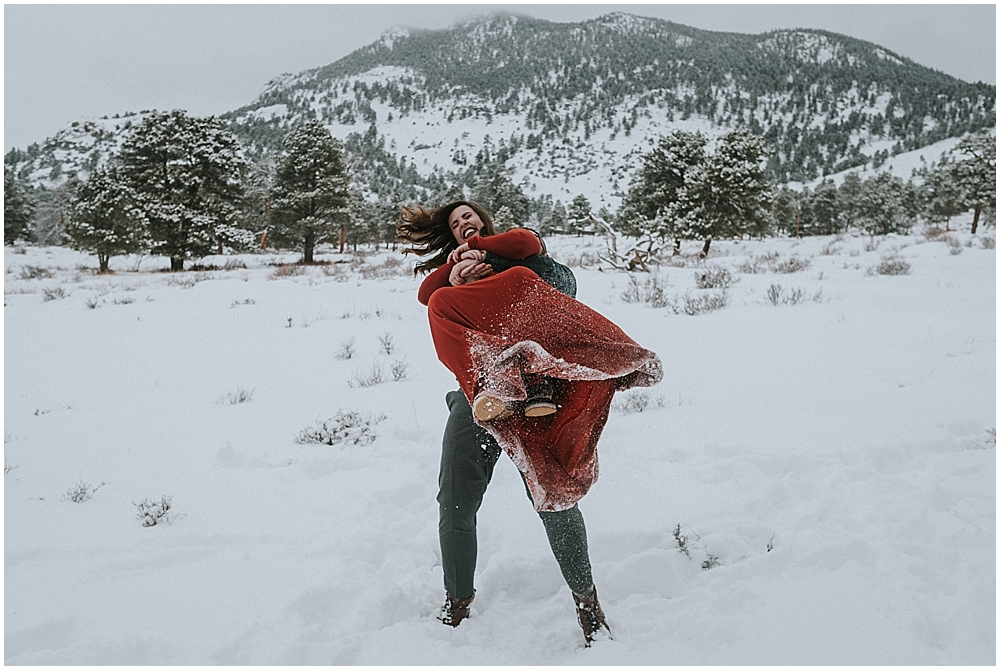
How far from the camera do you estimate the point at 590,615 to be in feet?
7.16

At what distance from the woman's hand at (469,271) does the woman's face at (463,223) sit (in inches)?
14.4

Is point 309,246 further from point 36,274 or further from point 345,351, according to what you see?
point 345,351

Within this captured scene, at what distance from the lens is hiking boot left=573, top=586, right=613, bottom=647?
7.13 ft

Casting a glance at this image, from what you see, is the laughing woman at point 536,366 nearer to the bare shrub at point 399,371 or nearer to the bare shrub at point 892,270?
the bare shrub at point 399,371

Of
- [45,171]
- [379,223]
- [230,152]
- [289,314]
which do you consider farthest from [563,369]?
[45,171]

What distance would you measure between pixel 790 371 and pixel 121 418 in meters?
6.27

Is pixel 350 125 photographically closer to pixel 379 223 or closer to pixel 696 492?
pixel 379 223

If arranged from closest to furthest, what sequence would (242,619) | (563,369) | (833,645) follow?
(563,369), (833,645), (242,619)

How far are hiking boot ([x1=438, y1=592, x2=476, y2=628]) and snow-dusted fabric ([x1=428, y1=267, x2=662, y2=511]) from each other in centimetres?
73

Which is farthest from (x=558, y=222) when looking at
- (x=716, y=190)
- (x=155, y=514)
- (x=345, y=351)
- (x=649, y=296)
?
(x=155, y=514)

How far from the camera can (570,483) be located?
78.6 inches

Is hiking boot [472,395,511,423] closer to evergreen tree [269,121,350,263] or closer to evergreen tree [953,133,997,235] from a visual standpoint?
evergreen tree [269,121,350,263]

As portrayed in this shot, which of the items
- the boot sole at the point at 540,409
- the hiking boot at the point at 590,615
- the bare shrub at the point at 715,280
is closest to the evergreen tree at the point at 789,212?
the bare shrub at the point at 715,280

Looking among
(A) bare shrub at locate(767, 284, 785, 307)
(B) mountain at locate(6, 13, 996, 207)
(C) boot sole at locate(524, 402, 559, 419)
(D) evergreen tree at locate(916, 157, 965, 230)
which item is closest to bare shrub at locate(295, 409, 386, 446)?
(C) boot sole at locate(524, 402, 559, 419)
